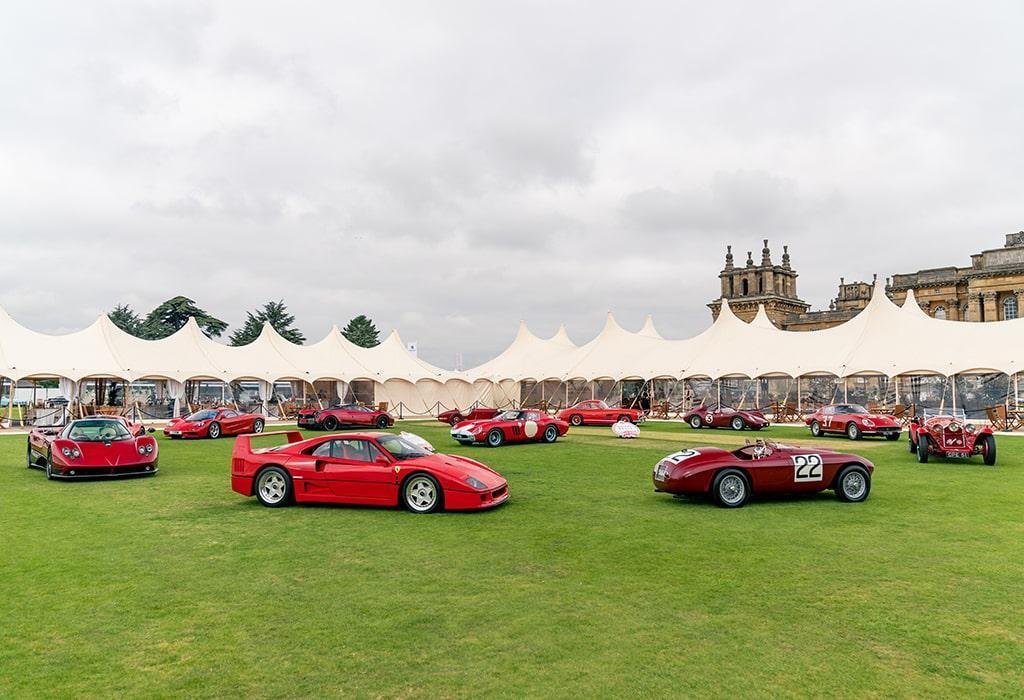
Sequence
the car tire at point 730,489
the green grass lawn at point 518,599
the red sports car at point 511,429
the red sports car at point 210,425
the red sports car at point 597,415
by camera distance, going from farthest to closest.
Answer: the red sports car at point 597,415, the red sports car at point 210,425, the red sports car at point 511,429, the car tire at point 730,489, the green grass lawn at point 518,599

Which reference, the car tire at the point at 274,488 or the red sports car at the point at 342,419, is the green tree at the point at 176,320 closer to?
the red sports car at the point at 342,419

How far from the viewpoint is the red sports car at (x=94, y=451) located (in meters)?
14.9

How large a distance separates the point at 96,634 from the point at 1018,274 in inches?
2749

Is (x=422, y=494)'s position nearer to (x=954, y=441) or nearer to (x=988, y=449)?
(x=954, y=441)

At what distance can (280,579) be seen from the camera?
7.27m

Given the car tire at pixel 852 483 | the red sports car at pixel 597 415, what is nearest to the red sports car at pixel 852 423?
the red sports car at pixel 597 415

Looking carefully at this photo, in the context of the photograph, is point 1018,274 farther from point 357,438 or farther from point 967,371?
point 357,438

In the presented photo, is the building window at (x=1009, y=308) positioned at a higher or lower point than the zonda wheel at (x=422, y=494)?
higher

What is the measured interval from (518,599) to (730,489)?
613 centimetres

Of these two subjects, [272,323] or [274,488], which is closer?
[274,488]

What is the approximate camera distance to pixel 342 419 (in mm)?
32875

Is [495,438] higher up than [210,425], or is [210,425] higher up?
[210,425]

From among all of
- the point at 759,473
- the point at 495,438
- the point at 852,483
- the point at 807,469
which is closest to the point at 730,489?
the point at 759,473

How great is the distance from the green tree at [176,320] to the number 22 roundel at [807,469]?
280ft
